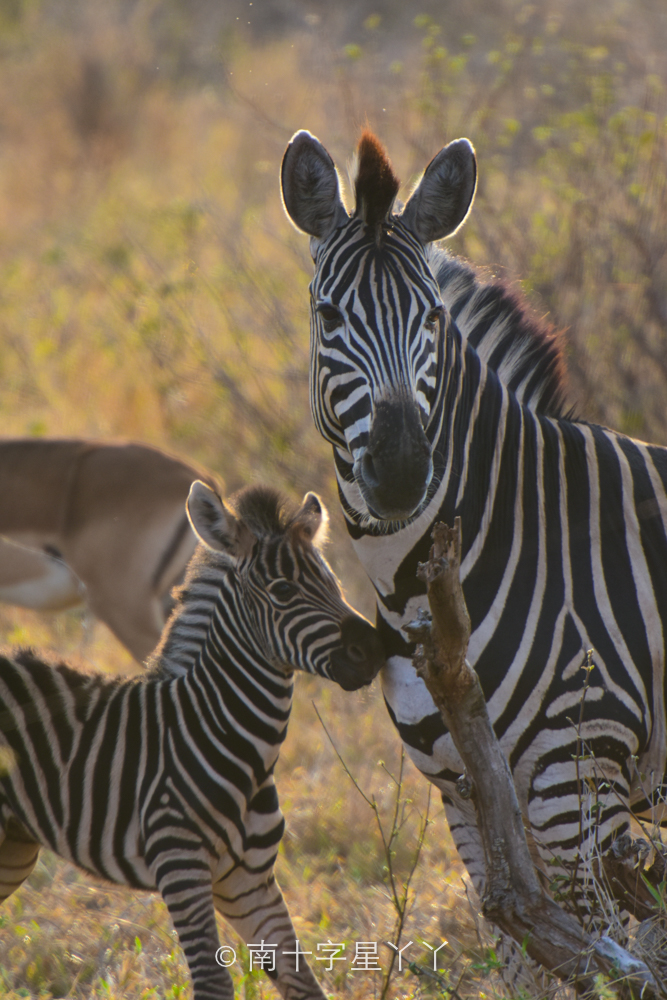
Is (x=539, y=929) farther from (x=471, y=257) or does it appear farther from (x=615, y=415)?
(x=471, y=257)

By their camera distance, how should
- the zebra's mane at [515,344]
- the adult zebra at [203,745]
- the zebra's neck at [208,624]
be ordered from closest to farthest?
1. the adult zebra at [203,745]
2. the zebra's mane at [515,344]
3. the zebra's neck at [208,624]

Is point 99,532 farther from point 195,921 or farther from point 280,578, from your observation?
point 195,921

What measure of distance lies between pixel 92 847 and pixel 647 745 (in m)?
1.83

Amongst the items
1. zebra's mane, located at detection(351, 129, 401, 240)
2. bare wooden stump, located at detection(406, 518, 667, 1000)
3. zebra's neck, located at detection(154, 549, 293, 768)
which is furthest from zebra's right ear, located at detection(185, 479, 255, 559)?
bare wooden stump, located at detection(406, 518, 667, 1000)

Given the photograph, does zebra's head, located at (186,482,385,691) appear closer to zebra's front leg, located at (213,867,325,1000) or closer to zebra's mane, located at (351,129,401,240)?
zebra's front leg, located at (213,867,325,1000)

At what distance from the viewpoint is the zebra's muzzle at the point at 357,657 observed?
3080mm

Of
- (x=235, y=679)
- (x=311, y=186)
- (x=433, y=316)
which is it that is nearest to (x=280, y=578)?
(x=235, y=679)

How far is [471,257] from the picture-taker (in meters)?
6.98

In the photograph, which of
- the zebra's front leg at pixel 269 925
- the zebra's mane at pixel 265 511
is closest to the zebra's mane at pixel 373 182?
the zebra's mane at pixel 265 511

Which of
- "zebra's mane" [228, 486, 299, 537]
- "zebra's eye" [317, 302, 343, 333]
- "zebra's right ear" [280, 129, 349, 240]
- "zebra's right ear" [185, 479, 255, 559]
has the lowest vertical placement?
"zebra's right ear" [185, 479, 255, 559]

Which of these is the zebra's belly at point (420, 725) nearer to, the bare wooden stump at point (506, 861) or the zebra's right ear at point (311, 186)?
the bare wooden stump at point (506, 861)

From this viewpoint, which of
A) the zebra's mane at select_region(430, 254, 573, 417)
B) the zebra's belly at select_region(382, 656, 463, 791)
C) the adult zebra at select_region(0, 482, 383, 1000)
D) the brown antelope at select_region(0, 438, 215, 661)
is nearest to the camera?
the zebra's belly at select_region(382, 656, 463, 791)

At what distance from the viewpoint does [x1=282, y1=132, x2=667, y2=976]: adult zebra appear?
2.77 meters

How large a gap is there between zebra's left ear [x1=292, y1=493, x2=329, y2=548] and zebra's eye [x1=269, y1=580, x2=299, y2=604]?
189 mm
